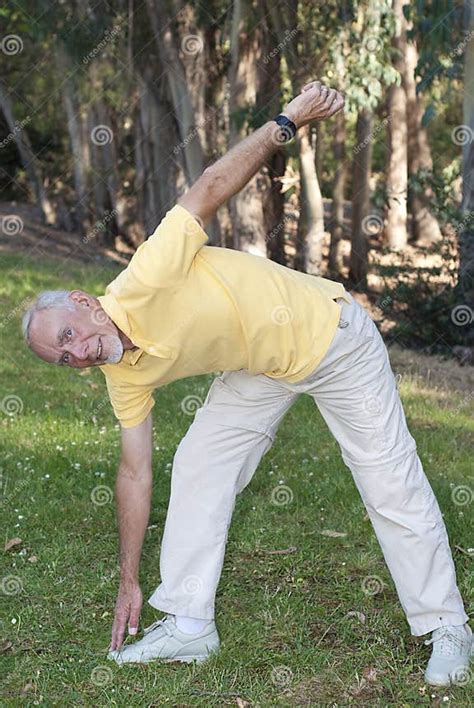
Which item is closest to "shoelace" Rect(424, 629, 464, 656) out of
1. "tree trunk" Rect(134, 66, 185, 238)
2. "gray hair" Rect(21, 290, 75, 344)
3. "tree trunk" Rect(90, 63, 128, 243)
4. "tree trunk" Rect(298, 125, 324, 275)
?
"gray hair" Rect(21, 290, 75, 344)

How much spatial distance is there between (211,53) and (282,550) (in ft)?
34.6

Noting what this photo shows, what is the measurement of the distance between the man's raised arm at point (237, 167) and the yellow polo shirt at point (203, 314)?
71 mm

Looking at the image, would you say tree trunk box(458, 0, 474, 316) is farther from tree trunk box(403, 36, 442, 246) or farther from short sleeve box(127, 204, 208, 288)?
tree trunk box(403, 36, 442, 246)

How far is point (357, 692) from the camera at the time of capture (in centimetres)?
341

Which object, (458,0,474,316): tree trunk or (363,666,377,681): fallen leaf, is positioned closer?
(363,666,377,681): fallen leaf

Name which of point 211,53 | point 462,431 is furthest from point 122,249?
point 462,431

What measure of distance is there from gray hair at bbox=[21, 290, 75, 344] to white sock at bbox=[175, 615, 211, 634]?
1.20 meters

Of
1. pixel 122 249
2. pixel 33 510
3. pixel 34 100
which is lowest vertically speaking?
pixel 122 249

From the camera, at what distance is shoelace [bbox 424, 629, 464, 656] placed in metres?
3.42

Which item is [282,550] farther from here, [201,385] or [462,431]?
[201,385]

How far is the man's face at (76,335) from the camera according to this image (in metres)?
3.02

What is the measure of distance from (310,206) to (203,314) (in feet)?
31.3

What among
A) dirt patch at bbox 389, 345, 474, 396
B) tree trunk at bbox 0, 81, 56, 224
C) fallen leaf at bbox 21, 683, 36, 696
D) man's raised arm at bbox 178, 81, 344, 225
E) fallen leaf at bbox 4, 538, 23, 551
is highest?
man's raised arm at bbox 178, 81, 344, 225

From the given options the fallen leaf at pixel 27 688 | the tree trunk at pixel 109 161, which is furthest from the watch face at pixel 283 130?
the tree trunk at pixel 109 161
